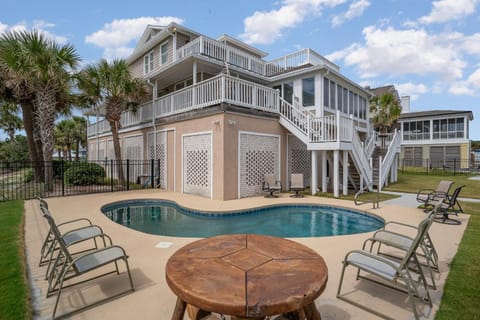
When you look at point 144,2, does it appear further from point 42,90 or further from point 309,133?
point 309,133

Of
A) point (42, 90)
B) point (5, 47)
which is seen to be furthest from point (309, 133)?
point (5, 47)

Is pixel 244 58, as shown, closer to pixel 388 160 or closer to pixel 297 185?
pixel 297 185

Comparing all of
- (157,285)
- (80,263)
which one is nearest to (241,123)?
(157,285)

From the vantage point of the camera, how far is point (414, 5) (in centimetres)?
1072

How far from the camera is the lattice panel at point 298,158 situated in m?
13.2

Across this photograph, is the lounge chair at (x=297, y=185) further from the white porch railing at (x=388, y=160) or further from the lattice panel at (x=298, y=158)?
the white porch railing at (x=388, y=160)

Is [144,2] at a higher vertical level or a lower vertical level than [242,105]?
higher

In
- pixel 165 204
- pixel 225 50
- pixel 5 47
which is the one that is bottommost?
pixel 165 204

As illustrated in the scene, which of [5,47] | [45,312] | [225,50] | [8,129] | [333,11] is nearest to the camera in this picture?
[45,312]

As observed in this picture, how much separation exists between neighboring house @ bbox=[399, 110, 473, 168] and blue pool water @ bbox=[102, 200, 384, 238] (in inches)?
973

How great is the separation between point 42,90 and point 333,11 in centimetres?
1465

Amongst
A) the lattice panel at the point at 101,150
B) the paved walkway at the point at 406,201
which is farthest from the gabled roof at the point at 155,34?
the paved walkway at the point at 406,201

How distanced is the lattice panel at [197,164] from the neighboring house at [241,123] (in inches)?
1.8

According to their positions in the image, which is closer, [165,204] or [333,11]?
[165,204]
